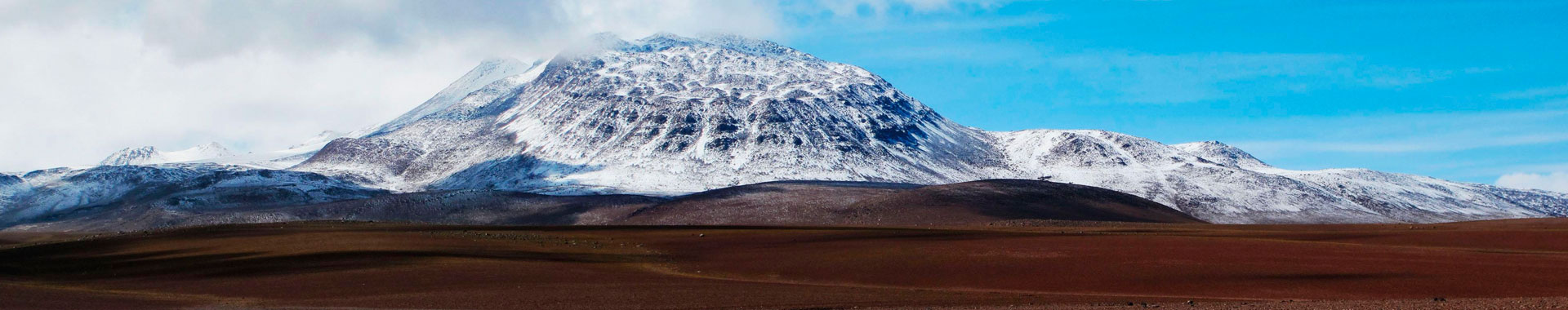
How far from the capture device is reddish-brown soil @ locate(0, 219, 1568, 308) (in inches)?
1746

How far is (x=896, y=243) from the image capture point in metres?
73.6

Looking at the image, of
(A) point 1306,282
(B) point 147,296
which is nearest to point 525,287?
(B) point 147,296

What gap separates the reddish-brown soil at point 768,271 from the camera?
44.3 metres

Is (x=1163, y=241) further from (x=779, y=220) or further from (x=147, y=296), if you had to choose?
(x=779, y=220)

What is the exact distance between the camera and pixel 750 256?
2751 inches

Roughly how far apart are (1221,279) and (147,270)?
169 feet

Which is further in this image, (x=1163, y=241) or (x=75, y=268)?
(x=1163, y=241)

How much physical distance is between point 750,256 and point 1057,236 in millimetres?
22746

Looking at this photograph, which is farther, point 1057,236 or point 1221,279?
point 1057,236

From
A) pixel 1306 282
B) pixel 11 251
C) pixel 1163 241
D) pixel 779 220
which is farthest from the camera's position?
pixel 779 220

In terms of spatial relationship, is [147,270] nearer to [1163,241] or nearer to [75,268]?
[75,268]

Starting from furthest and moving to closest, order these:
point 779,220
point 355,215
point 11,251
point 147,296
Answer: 1. point 355,215
2. point 779,220
3. point 11,251
4. point 147,296

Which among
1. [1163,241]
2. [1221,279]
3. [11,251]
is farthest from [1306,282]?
[11,251]

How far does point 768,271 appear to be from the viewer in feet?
204
